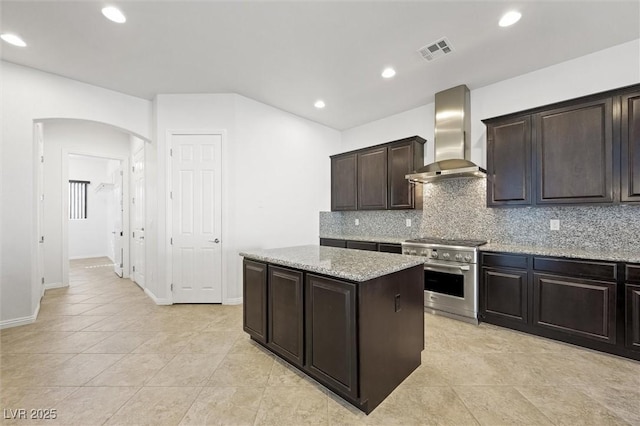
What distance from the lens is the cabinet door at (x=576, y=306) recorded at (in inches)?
90.9

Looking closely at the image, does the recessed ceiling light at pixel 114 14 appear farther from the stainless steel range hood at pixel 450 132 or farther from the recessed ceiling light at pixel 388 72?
the stainless steel range hood at pixel 450 132

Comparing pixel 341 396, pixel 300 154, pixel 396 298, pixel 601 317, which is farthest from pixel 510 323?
pixel 300 154

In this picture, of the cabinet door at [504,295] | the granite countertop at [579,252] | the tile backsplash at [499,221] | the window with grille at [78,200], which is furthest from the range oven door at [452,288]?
the window with grille at [78,200]

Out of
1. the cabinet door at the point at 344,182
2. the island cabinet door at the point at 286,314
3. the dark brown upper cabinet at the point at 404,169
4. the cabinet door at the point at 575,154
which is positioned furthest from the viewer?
the cabinet door at the point at 344,182

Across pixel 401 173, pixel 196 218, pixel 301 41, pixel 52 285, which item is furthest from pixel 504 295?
pixel 52 285

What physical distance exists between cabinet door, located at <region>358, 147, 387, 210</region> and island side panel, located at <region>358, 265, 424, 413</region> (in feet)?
7.36

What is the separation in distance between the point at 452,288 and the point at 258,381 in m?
2.43

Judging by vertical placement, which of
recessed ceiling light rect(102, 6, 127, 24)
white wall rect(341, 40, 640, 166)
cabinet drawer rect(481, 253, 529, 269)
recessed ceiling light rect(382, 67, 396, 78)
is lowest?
cabinet drawer rect(481, 253, 529, 269)

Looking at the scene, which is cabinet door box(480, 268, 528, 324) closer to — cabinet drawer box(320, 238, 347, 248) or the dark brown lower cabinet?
the dark brown lower cabinet

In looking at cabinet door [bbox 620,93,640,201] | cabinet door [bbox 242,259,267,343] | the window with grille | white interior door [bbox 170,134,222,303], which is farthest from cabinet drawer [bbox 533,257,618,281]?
the window with grille

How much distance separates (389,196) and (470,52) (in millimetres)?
2078

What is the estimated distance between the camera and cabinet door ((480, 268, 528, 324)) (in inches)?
108

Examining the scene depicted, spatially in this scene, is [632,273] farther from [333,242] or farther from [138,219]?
[138,219]

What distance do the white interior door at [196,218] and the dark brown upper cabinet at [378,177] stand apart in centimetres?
219
